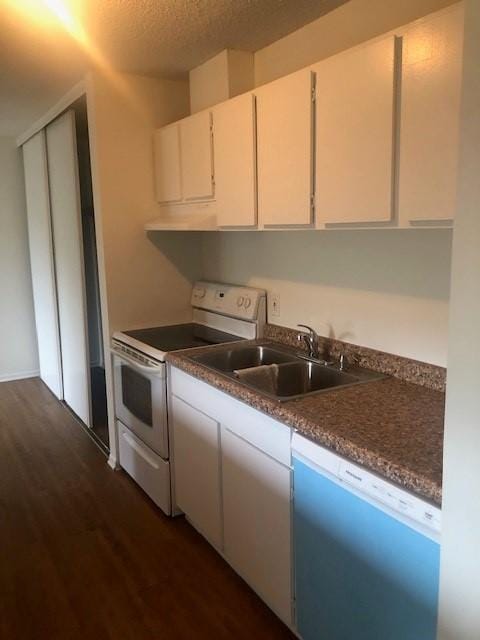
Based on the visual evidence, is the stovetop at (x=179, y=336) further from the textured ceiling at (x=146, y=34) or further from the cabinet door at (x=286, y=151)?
the textured ceiling at (x=146, y=34)

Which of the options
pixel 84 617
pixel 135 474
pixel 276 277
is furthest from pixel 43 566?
pixel 276 277

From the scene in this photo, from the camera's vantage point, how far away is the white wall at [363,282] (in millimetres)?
2006

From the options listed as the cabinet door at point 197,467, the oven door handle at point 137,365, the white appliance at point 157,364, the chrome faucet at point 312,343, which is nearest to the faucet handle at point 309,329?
the chrome faucet at point 312,343

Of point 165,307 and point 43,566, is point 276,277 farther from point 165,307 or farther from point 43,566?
point 43,566

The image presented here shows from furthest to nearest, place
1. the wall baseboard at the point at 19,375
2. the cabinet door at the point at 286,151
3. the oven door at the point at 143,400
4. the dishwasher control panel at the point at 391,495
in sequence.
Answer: the wall baseboard at the point at 19,375 < the oven door at the point at 143,400 < the cabinet door at the point at 286,151 < the dishwasher control panel at the point at 391,495

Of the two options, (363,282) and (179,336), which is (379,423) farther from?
(179,336)

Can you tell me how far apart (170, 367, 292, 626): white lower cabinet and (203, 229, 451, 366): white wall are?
65cm

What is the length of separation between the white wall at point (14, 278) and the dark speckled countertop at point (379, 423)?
12.1 ft

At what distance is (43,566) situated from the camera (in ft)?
8.18

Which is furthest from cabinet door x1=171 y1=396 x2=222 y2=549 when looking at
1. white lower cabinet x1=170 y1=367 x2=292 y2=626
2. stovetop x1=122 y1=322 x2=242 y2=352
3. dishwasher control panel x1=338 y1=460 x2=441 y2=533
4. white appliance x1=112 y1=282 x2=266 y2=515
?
dishwasher control panel x1=338 y1=460 x2=441 y2=533

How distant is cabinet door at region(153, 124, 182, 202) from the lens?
2.95m

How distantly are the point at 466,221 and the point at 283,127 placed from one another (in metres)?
1.23

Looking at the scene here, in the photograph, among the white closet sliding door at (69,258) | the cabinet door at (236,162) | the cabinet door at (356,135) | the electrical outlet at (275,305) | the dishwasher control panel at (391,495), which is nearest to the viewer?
the dishwasher control panel at (391,495)

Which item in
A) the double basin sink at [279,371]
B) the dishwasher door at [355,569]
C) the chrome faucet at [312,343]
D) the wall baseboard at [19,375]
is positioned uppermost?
the chrome faucet at [312,343]
